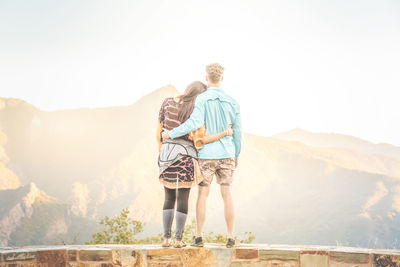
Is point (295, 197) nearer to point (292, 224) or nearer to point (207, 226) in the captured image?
point (292, 224)

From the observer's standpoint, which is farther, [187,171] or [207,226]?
[207,226]

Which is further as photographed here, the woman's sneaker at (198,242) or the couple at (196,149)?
the woman's sneaker at (198,242)

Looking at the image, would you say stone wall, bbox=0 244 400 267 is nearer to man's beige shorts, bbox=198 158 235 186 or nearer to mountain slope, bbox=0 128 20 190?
man's beige shorts, bbox=198 158 235 186

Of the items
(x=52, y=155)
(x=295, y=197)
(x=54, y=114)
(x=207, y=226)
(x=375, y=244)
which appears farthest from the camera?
(x=54, y=114)

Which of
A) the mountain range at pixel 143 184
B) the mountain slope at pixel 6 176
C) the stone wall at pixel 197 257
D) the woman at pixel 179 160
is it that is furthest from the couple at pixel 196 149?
the mountain slope at pixel 6 176

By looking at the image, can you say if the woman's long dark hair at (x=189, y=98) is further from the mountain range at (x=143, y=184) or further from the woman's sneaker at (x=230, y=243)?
the mountain range at (x=143, y=184)

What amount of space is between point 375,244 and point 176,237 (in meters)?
47.3

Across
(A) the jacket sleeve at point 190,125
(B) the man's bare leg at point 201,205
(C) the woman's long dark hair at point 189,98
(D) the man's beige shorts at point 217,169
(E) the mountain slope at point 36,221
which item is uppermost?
(C) the woman's long dark hair at point 189,98

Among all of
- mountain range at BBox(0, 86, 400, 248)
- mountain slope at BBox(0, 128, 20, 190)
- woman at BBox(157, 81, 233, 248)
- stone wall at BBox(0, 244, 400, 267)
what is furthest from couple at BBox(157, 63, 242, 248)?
mountain slope at BBox(0, 128, 20, 190)

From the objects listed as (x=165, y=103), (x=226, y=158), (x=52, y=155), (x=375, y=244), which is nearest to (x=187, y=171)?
(x=226, y=158)

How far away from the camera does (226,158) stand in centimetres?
429

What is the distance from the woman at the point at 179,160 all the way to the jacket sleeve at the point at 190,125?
8cm

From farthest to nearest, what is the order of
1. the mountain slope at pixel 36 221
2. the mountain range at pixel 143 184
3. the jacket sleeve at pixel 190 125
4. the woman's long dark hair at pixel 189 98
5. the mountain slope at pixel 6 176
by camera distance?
the mountain slope at pixel 6 176 → the mountain range at pixel 143 184 → the mountain slope at pixel 36 221 → the woman's long dark hair at pixel 189 98 → the jacket sleeve at pixel 190 125

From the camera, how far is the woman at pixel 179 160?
4238 mm
